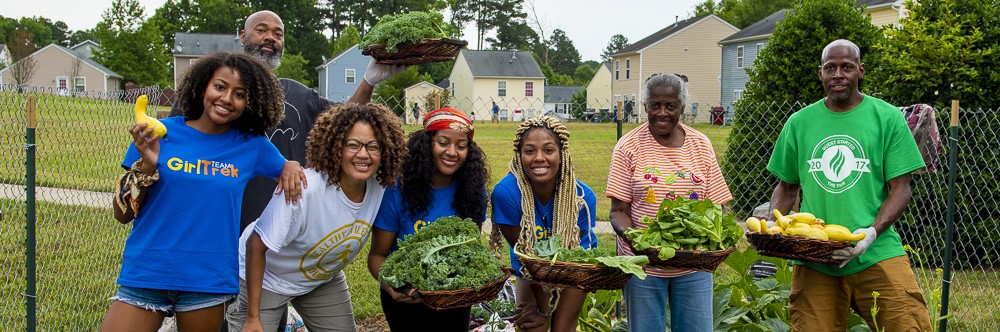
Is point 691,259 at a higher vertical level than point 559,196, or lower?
lower

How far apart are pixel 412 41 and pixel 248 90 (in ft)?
3.10

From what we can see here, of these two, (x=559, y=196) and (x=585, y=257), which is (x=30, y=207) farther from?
(x=585, y=257)

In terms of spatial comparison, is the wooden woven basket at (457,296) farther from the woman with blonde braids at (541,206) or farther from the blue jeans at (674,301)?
the blue jeans at (674,301)

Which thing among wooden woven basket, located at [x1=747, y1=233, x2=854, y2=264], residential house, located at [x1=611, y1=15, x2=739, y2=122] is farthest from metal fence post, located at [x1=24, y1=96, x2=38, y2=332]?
residential house, located at [x1=611, y1=15, x2=739, y2=122]

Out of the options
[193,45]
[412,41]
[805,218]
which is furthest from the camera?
[193,45]

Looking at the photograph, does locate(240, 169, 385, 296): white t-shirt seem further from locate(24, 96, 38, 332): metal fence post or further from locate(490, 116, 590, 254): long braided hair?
locate(24, 96, 38, 332): metal fence post

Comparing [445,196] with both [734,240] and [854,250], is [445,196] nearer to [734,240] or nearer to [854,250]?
[734,240]

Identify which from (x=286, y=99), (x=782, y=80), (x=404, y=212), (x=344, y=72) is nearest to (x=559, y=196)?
(x=404, y=212)

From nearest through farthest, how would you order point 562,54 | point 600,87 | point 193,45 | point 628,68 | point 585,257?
1. point 585,257
2. point 628,68
3. point 600,87
4. point 193,45
5. point 562,54

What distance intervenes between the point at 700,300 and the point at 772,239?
19.6 inches

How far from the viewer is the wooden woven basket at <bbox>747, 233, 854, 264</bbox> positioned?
3.43 metres

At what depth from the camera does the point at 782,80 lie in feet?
28.3

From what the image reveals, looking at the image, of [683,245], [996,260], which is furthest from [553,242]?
[996,260]

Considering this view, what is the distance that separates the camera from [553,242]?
3412 millimetres
